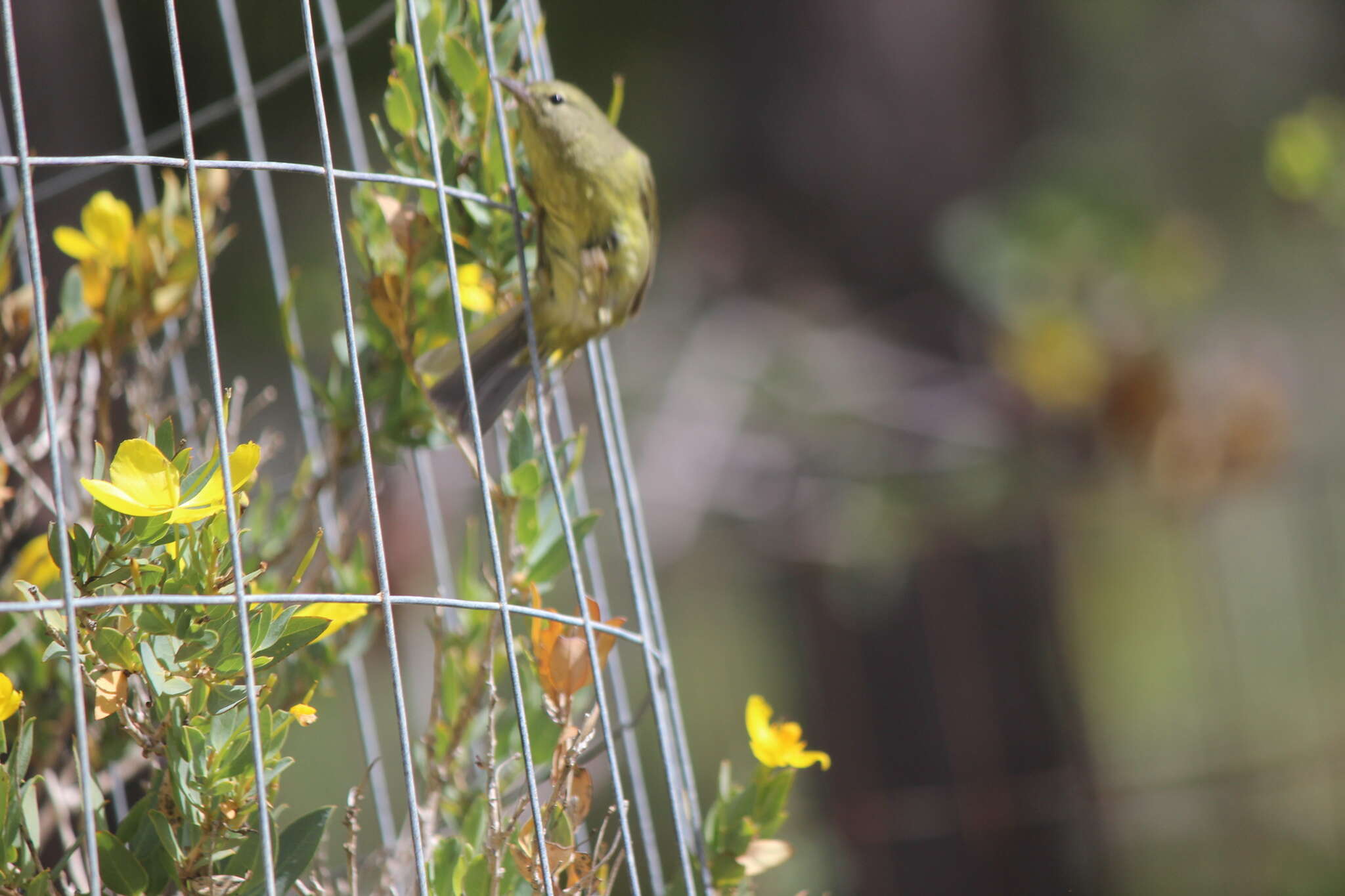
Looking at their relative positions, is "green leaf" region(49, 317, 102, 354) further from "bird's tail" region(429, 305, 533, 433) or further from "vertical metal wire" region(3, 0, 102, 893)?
"vertical metal wire" region(3, 0, 102, 893)

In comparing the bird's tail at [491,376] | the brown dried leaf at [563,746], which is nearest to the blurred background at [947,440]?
the bird's tail at [491,376]

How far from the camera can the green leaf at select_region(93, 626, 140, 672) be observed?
0.80m

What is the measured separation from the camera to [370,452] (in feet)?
2.74

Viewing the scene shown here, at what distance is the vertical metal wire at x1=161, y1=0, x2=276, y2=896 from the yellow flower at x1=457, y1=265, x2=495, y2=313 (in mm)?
345

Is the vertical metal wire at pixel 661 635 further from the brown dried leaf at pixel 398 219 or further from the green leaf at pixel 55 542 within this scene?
the green leaf at pixel 55 542

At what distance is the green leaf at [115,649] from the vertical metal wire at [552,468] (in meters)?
0.31

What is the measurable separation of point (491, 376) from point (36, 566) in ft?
1.44

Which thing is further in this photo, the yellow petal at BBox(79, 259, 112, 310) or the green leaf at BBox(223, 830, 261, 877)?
the yellow petal at BBox(79, 259, 112, 310)

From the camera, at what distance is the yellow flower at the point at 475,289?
1.15m

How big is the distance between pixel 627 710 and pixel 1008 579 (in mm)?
2068

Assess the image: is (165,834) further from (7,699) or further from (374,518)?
(374,518)

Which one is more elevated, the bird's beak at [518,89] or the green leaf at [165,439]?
the bird's beak at [518,89]

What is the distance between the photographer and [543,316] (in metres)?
1.16

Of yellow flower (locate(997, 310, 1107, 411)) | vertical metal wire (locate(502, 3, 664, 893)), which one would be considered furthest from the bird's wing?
yellow flower (locate(997, 310, 1107, 411))
